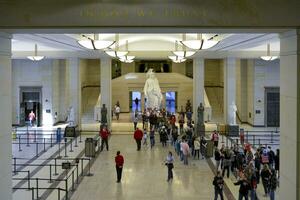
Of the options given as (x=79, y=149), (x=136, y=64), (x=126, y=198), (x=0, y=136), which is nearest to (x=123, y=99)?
(x=136, y=64)

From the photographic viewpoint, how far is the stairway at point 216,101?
37422mm

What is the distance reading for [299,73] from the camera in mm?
8781

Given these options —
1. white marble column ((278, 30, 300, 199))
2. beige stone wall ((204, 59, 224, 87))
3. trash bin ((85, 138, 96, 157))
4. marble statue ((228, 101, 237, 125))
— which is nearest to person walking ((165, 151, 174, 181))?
trash bin ((85, 138, 96, 157))

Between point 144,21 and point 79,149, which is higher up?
point 144,21

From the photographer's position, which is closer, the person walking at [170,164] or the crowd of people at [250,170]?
the crowd of people at [250,170]

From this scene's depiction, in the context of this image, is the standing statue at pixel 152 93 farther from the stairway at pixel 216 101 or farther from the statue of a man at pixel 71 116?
the stairway at pixel 216 101

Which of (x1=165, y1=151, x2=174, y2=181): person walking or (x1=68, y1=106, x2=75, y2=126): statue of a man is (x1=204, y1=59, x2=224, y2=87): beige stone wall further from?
(x1=165, y1=151, x2=174, y2=181): person walking

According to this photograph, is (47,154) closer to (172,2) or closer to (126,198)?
Result: (126,198)

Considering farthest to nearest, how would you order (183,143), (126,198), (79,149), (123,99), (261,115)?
(123,99), (261,115), (79,149), (183,143), (126,198)

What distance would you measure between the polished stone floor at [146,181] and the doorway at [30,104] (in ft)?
45.6

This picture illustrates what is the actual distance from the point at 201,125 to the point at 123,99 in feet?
44.1

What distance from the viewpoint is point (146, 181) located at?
52.5 ft

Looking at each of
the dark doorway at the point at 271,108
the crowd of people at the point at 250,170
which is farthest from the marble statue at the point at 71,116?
the crowd of people at the point at 250,170

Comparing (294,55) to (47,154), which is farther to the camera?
(47,154)
